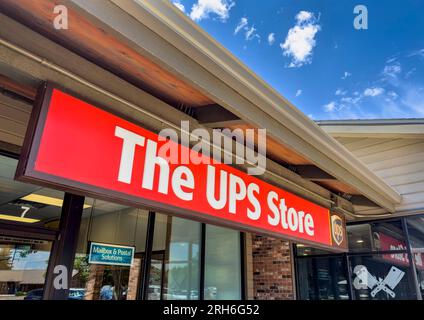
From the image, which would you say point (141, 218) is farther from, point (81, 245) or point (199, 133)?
point (199, 133)

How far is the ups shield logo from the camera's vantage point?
3733mm

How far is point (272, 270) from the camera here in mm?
6113

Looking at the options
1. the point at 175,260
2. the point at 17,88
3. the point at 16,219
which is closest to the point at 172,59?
the point at 17,88

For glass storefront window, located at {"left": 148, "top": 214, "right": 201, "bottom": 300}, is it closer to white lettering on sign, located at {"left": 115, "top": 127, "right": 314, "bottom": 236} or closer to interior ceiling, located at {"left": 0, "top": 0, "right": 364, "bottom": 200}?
white lettering on sign, located at {"left": 115, "top": 127, "right": 314, "bottom": 236}

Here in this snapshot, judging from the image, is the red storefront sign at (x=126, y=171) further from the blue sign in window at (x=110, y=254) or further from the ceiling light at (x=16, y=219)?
the blue sign in window at (x=110, y=254)

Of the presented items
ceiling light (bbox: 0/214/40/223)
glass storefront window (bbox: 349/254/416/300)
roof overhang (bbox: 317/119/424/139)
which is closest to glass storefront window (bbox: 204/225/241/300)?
glass storefront window (bbox: 349/254/416/300)

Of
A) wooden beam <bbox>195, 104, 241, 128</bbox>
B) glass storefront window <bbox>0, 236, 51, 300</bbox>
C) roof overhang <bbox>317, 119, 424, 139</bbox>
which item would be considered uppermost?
roof overhang <bbox>317, 119, 424, 139</bbox>

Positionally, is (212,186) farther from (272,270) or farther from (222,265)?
(272,270)

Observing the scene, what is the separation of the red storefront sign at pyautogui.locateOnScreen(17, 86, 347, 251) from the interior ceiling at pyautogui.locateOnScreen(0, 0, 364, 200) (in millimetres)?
281

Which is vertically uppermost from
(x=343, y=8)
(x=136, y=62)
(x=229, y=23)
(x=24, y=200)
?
(x=229, y=23)

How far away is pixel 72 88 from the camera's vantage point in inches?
67.6

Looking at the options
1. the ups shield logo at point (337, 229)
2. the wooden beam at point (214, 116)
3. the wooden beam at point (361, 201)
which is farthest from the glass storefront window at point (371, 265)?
the wooden beam at point (214, 116)
